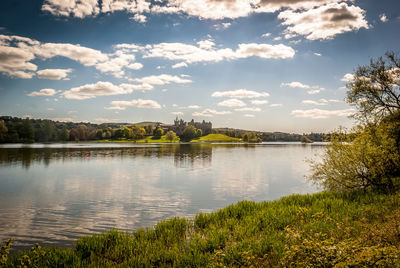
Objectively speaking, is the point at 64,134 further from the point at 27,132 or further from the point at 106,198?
the point at 106,198

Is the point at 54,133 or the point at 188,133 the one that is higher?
the point at 188,133

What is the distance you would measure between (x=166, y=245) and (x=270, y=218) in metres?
5.79

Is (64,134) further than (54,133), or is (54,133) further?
(64,134)

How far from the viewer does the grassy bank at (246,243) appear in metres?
5.47

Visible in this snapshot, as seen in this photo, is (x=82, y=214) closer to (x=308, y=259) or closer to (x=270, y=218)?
(x=270, y=218)

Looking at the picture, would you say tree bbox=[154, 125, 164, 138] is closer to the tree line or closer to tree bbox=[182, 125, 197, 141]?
the tree line

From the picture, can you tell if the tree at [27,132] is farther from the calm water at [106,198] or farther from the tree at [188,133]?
the calm water at [106,198]

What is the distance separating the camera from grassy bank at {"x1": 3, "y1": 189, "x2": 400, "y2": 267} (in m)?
5.47

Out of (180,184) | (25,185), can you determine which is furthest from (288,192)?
(25,185)

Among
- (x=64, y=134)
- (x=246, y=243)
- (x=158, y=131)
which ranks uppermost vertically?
(x=158, y=131)

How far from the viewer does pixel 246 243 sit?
9.12 metres

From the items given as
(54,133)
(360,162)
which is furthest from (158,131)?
(360,162)

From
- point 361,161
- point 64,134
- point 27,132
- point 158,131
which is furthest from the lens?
point 158,131

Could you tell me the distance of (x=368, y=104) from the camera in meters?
30.1
